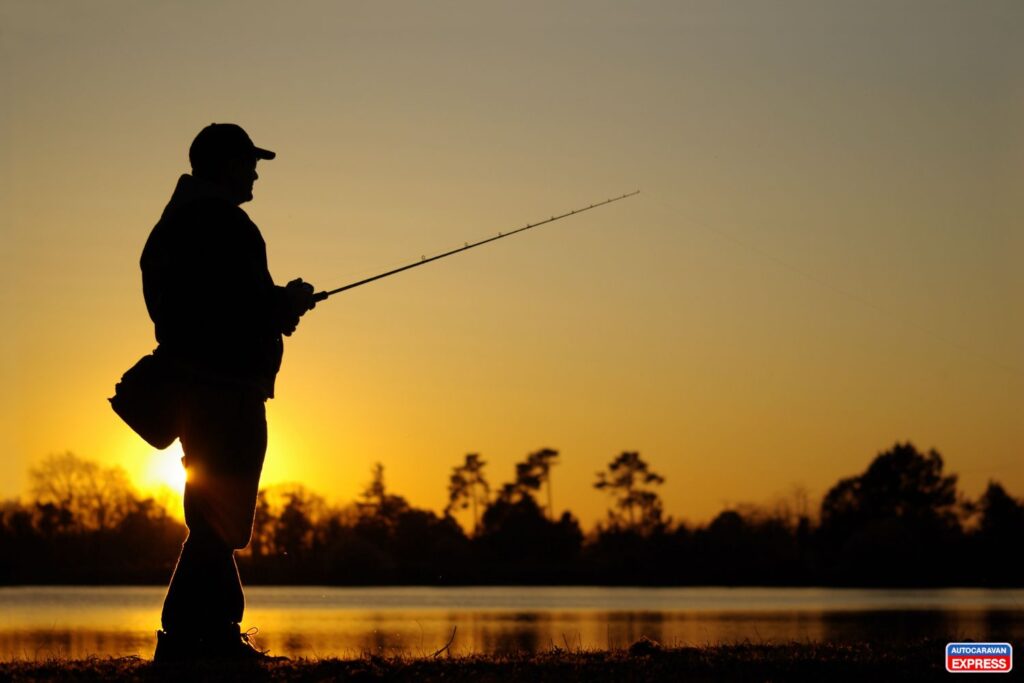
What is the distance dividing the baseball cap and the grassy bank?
9.76 ft

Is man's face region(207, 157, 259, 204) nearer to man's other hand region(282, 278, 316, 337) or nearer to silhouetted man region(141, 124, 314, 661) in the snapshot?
silhouetted man region(141, 124, 314, 661)

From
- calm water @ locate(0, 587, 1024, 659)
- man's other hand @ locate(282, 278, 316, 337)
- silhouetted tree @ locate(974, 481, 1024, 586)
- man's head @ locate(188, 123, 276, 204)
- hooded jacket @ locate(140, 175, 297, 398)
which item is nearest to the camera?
hooded jacket @ locate(140, 175, 297, 398)

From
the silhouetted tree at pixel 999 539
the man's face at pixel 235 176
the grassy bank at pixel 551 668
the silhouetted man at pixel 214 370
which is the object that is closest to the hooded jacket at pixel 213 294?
the silhouetted man at pixel 214 370

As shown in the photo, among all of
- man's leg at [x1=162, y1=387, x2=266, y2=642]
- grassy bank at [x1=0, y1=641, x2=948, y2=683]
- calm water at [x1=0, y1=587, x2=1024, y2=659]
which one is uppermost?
man's leg at [x1=162, y1=387, x2=266, y2=642]

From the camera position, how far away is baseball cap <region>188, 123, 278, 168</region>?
8.52m

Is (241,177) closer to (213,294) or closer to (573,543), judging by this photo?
(213,294)

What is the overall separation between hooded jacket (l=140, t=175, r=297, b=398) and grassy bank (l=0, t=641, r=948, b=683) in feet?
5.47

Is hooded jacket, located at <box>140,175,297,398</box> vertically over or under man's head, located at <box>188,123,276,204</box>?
under

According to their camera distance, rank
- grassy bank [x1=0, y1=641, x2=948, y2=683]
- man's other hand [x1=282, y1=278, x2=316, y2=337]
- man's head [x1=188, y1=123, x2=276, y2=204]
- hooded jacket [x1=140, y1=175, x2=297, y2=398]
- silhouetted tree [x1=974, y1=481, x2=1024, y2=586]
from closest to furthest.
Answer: grassy bank [x1=0, y1=641, x2=948, y2=683] < hooded jacket [x1=140, y1=175, x2=297, y2=398] < man's other hand [x1=282, y1=278, x2=316, y2=337] < man's head [x1=188, y1=123, x2=276, y2=204] < silhouetted tree [x1=974, y1=481, x2=1024, y2=586]

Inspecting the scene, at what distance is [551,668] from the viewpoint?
8.63m

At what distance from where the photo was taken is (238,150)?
336 inches

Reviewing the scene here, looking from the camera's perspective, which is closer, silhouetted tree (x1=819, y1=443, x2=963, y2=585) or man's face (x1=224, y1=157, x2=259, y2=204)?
man's face (x1=224, y1=157, x2=259, y2=204)

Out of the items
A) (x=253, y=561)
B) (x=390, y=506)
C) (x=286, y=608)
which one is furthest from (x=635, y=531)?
(x=286, y=608)

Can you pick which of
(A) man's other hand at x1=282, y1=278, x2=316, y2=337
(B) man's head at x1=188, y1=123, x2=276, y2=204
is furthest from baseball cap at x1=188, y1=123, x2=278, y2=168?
(A) man's other hand at x1=282, y1=278, x2=316, y2=337
